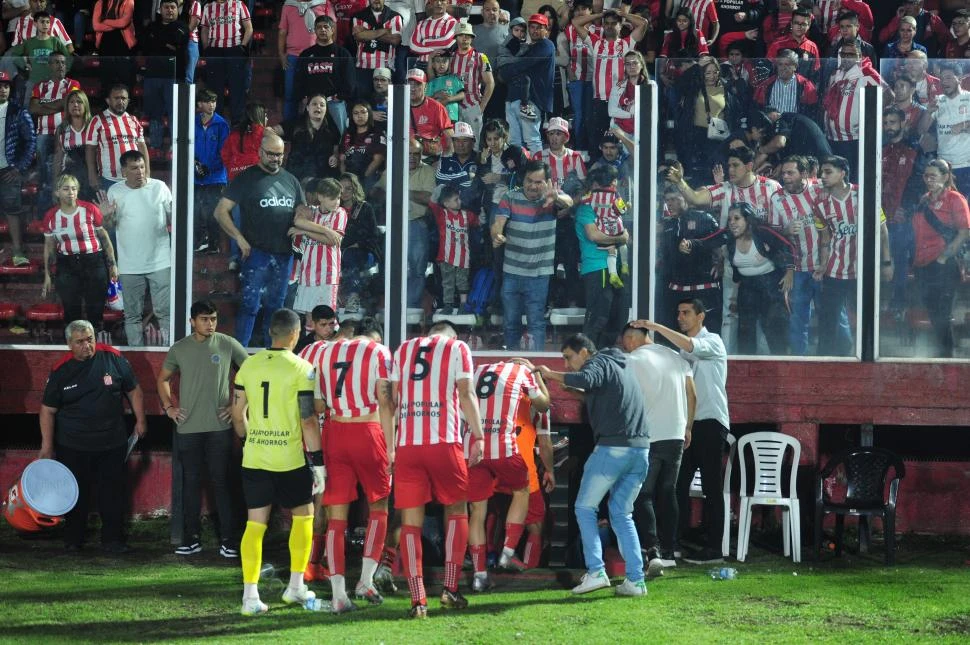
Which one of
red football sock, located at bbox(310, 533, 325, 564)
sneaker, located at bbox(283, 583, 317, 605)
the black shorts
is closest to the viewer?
the black shorts

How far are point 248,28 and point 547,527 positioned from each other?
7.58m

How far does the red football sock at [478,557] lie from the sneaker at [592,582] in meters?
0.75

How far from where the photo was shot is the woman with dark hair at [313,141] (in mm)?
11844

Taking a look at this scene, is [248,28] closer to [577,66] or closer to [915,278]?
[577,66]

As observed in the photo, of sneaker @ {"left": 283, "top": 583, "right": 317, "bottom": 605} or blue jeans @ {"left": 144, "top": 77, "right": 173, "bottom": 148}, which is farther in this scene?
blue jeans @ {"left": 144, "top": 77, "right": 173, "bottom": 148}

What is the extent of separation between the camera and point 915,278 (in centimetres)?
1177

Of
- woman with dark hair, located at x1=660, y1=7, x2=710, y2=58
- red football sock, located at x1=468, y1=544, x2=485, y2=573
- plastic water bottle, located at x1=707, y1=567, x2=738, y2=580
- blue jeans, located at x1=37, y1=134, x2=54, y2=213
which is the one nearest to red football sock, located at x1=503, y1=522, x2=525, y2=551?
red football sock, located at x1=468, y1=544, x2=485, y2=573

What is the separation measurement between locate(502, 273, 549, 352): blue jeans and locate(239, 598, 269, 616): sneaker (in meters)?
3.49

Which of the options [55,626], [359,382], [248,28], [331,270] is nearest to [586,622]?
[359,382]

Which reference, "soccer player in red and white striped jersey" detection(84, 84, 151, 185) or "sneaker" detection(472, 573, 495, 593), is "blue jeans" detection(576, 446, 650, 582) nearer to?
"sneaker" detection(472, 573, 495, 593)

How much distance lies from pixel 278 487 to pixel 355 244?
A: 10.2ft

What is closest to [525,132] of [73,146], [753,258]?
[753,258]

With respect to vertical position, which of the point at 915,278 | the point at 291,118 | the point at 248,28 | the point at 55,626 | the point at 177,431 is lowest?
the point at 55,626

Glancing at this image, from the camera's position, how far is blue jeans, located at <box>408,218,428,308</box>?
38.7 ft
